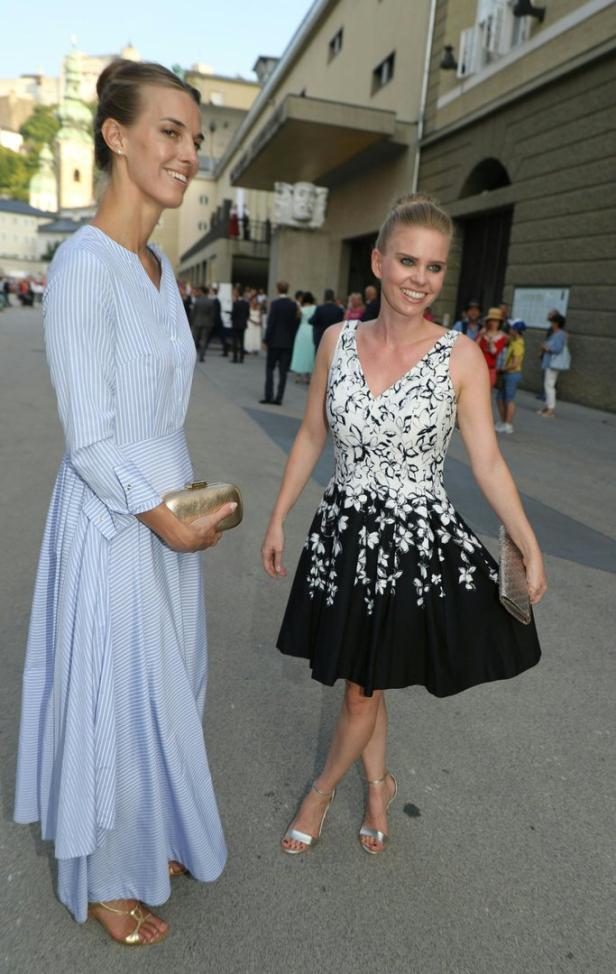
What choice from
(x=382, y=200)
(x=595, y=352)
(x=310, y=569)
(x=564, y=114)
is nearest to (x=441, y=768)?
(x=310, y=569)

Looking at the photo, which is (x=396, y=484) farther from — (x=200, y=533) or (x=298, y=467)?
(x=200, y=533)

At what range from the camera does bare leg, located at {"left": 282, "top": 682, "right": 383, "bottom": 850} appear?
215cm

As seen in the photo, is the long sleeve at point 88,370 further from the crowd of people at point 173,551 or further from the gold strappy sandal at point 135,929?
the gold strappy sandal at point 135,929

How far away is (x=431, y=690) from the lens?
2010mm

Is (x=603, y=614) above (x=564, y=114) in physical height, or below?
below

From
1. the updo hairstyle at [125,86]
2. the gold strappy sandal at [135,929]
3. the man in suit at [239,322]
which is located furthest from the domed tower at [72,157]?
the gold strappy sandal at [135,929]

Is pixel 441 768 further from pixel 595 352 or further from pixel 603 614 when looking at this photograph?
pixel 595 352

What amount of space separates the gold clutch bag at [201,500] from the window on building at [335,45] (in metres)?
28.1

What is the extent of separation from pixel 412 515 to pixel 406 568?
0.50 ft

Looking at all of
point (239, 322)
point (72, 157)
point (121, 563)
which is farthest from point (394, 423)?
point (72, 157)

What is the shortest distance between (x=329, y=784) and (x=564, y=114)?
13.9m

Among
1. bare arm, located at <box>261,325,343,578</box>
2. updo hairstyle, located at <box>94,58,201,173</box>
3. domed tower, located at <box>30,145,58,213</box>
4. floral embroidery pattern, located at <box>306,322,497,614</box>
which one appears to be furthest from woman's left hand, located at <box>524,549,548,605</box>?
domed tower, located at <box>30,145,58,213</box>

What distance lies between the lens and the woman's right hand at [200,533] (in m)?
1.59

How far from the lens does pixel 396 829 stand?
232 cm
